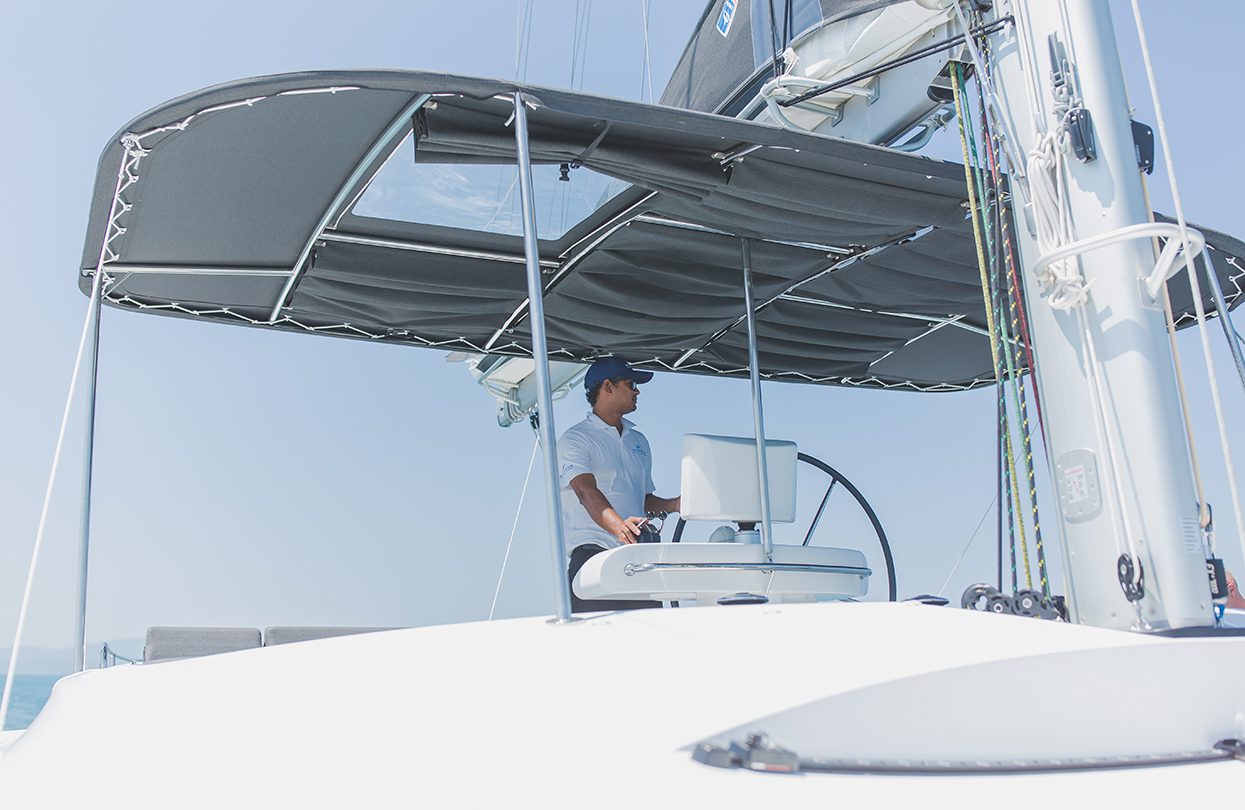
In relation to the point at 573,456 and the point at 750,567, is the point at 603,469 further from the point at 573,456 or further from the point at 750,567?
the point at 750,567

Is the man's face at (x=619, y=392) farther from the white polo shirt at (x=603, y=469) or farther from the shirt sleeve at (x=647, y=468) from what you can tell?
the shirt sleeve at (x=647, y=468)

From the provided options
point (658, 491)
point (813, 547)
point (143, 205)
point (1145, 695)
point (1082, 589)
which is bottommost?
point (1145, 695)

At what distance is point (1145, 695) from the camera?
1.35 meters

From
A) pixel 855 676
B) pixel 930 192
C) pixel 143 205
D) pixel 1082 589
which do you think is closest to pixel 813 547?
pixel 930 192

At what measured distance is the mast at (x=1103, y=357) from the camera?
165cm

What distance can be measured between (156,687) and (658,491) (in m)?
2.63

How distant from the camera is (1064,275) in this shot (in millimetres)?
1811

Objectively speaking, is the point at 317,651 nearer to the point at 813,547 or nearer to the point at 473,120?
the point at 473,120

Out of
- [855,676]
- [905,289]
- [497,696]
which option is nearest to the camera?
[855,676]

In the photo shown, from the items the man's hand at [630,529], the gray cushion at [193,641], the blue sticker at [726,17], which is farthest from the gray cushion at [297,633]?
the blue sticker at [726,17]

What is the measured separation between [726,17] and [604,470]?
249cm

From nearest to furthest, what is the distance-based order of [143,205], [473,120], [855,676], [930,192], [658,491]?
[855,676]
[473,120]
[143,205]
[930,192]
[658,491]

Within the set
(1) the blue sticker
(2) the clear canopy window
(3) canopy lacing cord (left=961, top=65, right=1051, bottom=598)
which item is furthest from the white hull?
(1) the blue sticker

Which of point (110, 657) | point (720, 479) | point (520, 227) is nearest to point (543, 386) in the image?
point (720, 479)
